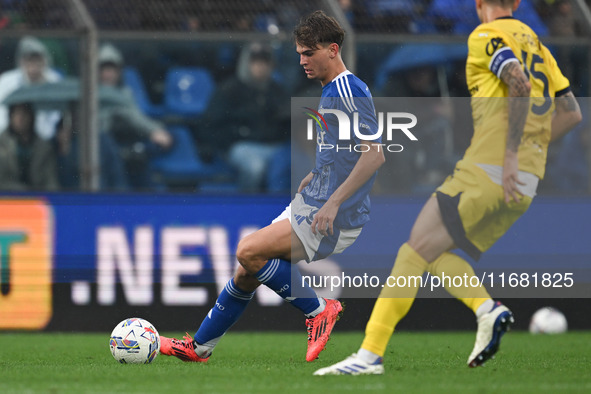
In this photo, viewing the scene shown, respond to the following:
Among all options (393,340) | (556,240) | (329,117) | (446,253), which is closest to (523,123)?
(446,253)

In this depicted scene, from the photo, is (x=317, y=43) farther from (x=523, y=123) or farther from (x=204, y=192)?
(x=204, y=192)

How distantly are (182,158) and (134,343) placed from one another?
3392 mm

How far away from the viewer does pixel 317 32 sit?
600 centimetres

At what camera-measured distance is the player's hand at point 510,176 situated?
5.27m

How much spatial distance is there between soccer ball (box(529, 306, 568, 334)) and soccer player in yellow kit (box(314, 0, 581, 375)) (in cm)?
414

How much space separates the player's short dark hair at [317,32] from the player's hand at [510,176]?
1.32 metres

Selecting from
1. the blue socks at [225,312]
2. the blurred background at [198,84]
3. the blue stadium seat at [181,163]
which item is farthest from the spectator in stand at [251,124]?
the blue socks at [225,312]

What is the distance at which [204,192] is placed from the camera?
9.38 meters

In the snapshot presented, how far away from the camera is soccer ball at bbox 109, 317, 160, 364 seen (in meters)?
6.24

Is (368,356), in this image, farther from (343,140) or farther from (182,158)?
(182,158)

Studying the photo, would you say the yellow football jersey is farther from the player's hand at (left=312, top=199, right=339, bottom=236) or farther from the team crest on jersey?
the player's hand at (left=312, top=199, right=339, bottom=236)

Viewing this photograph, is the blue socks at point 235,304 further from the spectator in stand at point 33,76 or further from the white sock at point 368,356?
the spectator in stand at point 33,76

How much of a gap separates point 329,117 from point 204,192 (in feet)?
11.5

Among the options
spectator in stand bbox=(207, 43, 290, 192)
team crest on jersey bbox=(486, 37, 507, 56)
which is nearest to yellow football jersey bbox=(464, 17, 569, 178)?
team crest on jersey bbox=(486, 37, 507, 56)
